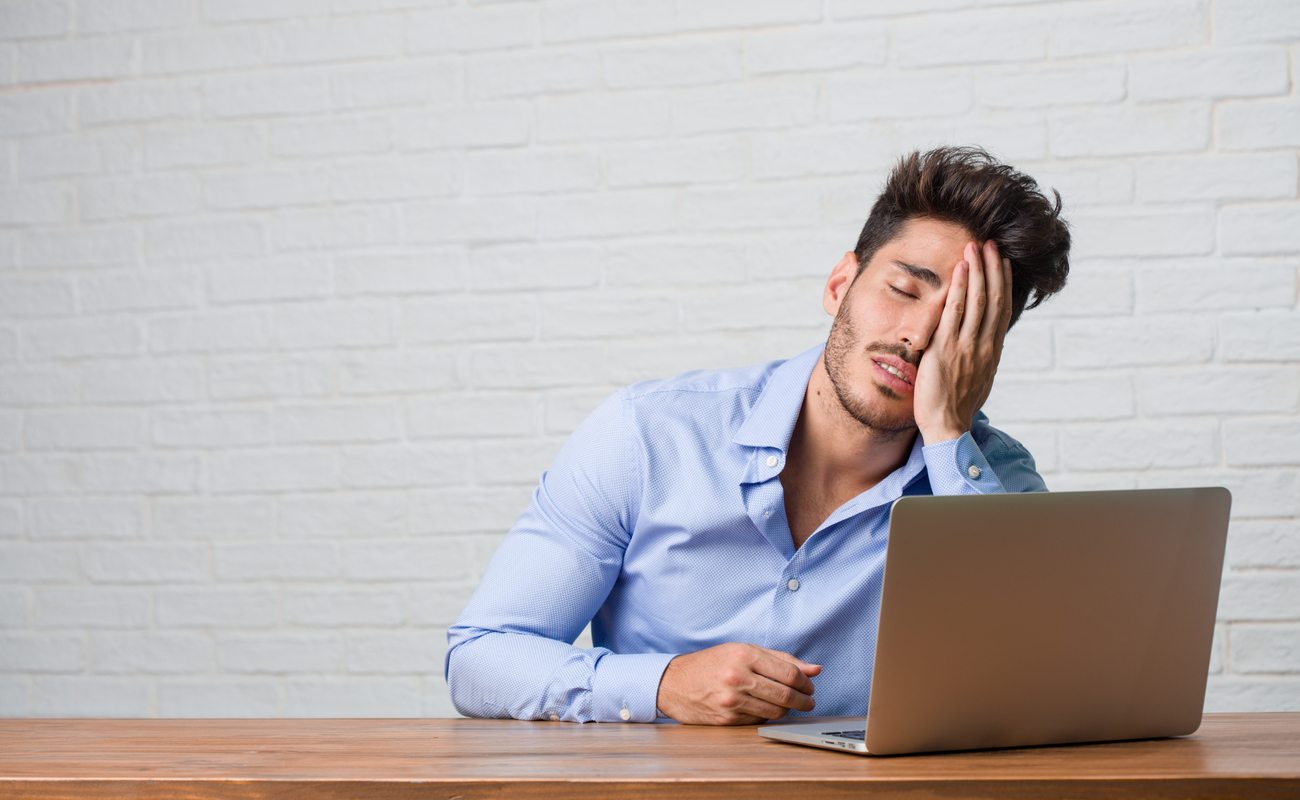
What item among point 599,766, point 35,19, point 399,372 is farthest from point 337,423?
point 599,766

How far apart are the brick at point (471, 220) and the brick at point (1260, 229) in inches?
52.2

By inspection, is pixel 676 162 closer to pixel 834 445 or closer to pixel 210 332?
pixel 834 445

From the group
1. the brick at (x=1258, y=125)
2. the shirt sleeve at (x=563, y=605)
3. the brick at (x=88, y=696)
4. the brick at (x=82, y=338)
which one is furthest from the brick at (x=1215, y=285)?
the brick at (x=88, y=696)

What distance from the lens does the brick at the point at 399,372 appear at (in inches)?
104

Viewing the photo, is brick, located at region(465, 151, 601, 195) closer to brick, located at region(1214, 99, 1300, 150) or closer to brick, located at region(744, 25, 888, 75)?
brick, located at region(744, 25, 888, 75)

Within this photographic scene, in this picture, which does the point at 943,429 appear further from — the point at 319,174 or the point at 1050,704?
the point at 319,174

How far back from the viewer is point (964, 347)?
1.79m

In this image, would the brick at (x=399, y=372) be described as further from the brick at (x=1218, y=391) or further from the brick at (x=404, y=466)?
the brick at (x=1218, y=391)

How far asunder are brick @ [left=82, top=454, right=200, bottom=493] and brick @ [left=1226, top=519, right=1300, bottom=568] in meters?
2.08

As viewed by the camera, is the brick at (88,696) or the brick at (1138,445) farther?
the brick at (88,696)

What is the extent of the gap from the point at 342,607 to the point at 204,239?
33.2 inches

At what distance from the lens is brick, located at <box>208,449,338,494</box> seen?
106 inches

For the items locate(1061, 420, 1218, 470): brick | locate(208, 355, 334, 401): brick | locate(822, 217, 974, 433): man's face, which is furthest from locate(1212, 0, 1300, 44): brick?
locate(208, 355, 334, 401): brick

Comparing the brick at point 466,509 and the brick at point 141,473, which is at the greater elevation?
the brick at point 141,473
